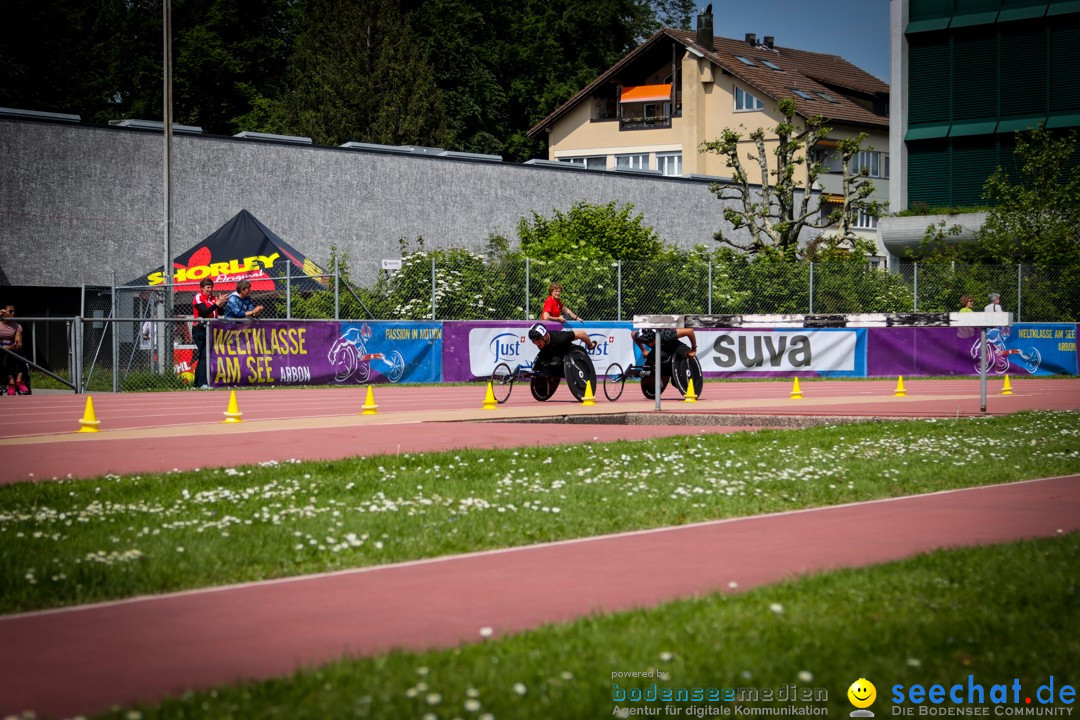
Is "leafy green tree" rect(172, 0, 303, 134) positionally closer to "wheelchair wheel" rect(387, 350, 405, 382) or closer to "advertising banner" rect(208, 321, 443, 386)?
"advertising banner" rect(208, 321, 443, 386)

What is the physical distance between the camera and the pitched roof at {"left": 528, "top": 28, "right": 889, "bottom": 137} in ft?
227

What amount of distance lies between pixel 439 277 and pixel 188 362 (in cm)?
633

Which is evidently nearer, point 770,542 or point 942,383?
point 770,542

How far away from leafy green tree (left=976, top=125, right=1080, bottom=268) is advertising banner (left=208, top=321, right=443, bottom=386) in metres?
19.0

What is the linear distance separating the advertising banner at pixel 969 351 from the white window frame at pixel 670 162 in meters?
39.8

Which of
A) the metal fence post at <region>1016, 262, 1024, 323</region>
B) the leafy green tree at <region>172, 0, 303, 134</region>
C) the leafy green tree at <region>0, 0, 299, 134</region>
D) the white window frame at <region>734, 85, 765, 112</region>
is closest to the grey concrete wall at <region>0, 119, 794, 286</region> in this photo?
the metal fence post at <region>1016, 262, 1024, 323</region>

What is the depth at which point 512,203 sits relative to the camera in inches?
1821

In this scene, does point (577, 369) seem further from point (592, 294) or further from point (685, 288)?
point (685, 288)

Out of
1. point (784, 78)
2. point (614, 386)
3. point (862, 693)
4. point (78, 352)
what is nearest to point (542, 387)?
point (614, 386)

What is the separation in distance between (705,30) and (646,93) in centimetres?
489

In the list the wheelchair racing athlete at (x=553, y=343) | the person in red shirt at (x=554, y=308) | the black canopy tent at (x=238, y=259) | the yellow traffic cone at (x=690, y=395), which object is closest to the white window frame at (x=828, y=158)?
the black canopy tent at (x=238, y=259)

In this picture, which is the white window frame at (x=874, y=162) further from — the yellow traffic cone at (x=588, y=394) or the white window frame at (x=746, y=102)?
the yellow traffic cone at (x=588, y=394)

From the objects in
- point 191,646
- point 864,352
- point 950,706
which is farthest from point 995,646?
point 864,352

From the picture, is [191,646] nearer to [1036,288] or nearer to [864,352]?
[864,352]
